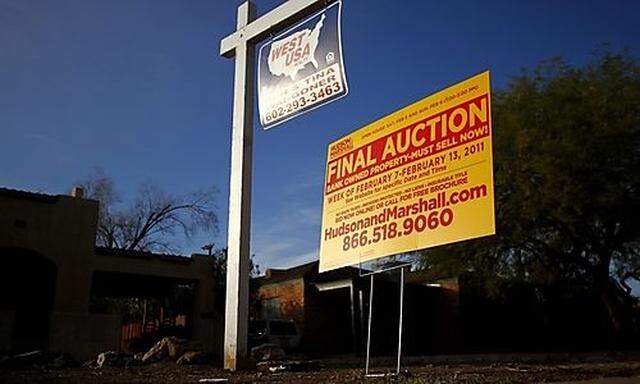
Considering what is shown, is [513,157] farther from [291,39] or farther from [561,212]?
[291,39]

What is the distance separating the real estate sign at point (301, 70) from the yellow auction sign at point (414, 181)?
860 mm

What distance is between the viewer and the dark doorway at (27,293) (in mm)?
20011

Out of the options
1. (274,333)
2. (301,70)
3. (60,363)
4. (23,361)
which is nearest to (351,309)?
(274,333)

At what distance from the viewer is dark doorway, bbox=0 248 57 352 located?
2001 cm

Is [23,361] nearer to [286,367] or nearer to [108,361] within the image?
[108,361]

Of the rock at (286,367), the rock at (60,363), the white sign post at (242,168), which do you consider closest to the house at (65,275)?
the rock at (60,363)

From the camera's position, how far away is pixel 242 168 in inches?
440

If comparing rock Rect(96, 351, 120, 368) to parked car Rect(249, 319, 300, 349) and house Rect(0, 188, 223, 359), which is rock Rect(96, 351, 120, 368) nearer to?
house Rect(0, 188, 223, 359)

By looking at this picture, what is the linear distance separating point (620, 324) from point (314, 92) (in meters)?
20.7

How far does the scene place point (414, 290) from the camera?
32.0m

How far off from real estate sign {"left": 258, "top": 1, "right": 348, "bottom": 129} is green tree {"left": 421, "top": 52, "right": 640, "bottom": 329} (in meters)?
11.4

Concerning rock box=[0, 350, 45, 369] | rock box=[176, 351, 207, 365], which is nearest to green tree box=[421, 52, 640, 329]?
rock box=[176, 351, 207, 365]

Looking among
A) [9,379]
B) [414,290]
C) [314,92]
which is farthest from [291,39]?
Answer: [414,290]

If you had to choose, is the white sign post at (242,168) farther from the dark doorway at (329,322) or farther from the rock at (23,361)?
the dark doorway at (329,322)
